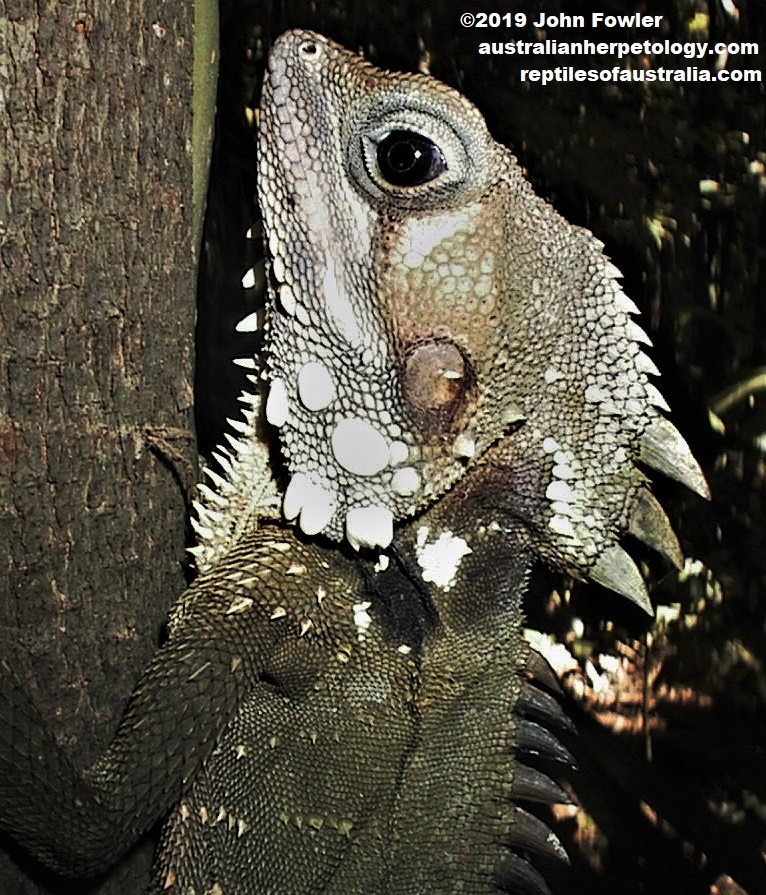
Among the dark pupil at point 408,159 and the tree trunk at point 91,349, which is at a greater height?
the dark pupil at point 408,159

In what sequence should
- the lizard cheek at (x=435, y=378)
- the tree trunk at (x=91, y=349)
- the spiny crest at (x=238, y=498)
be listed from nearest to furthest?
1. the tree trunk at (x=91, y=349)
2. the lizard cheek at (x=435, y=378)
3. the spiny crest at (x=238, y=498)

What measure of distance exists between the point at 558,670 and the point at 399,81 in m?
0.91

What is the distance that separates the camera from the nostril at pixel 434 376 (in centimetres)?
128

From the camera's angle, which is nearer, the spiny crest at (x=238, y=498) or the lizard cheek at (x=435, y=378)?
the lizard cheek at (x=435, y=378)

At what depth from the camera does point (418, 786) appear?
4.79ft

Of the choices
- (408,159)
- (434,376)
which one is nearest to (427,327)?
(434,376)

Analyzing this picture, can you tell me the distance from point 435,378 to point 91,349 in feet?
1.50

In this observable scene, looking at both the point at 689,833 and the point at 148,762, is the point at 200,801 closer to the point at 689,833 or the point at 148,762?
the point at 148,762

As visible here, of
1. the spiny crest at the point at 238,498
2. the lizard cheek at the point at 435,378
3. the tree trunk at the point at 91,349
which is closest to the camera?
the tree trunk at the point at 91,349

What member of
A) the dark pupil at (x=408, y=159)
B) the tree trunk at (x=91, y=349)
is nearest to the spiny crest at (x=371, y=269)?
the dark pupil at (x=408, y=159)

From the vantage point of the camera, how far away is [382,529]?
133cm

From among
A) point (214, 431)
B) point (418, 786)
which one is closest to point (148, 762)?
point (418, 786)

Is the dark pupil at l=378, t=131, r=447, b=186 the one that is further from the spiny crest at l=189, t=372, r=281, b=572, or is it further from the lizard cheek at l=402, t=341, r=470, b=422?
the spiny crest at l=189, t=372, r=281, b=572

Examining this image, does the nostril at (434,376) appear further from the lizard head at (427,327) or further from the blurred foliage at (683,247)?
the blurred foliage at (683,247)
